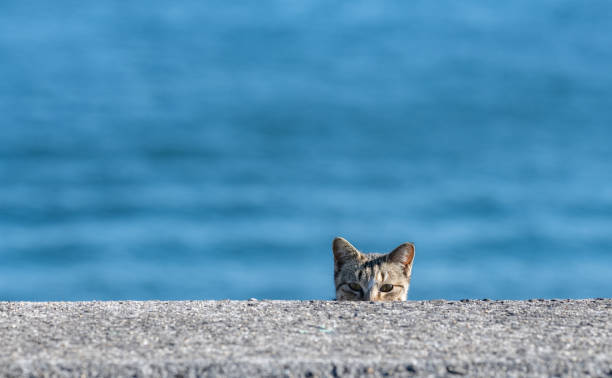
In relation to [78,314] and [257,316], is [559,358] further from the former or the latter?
[78,314]

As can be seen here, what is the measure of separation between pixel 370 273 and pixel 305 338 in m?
2.18

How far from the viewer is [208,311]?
3.89m

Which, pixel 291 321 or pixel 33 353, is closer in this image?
pixel 33 353

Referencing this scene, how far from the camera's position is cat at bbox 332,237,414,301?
210 inches

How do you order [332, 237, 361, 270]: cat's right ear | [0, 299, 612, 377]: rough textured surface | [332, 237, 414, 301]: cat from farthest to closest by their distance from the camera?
1. [332, 237, 361, 270]: cat's right ear
2. [332, 237, 414, 301]: cat
3. [0, 299, 612, 377]: rough textured surface

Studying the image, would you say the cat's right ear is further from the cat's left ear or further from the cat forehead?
the cat's left ear

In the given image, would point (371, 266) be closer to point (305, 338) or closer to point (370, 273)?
point (370, 273)

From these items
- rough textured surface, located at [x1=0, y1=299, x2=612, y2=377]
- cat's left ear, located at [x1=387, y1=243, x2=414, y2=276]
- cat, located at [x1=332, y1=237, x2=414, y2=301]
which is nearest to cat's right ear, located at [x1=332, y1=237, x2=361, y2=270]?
cat, located at [x1=332, y1=237, x2=414, y2=301]

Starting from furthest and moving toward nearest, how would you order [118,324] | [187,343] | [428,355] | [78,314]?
1. [78,314]
2. [118,324]
3. [187,343]
4. [428,355]

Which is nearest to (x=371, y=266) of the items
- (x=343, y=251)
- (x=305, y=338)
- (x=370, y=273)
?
(x=370, y=273)

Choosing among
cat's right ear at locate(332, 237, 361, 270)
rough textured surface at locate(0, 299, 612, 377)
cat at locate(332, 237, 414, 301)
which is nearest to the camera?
rough textured surface at locate(0, 299, 612, 377)

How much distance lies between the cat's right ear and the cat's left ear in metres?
0.26

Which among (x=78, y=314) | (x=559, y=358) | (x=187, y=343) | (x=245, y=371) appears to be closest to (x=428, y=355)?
(x=559, y=358)

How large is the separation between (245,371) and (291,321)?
872 mm
